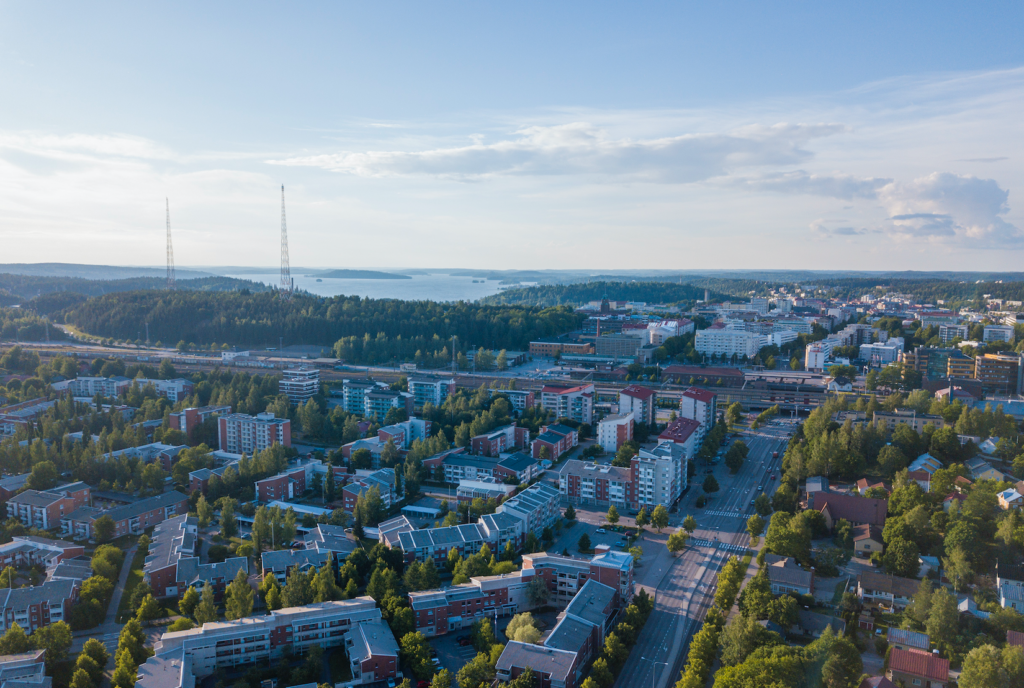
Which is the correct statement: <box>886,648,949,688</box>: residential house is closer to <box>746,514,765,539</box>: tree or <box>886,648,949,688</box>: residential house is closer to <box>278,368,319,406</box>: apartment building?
<box>746,514,765,539</box>: tree

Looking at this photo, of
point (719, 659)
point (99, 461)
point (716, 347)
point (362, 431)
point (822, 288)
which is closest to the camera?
point (719, 659)

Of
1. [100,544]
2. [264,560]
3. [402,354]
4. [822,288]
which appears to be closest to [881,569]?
[264,560]

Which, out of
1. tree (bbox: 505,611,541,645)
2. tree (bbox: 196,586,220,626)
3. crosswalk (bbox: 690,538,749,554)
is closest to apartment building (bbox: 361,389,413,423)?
crosswalk (bbox: 690,538,749,554)

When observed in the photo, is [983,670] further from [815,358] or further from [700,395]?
[815,358]

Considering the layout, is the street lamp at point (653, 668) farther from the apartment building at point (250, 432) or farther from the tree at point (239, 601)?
the apartment building at point (250, 432)

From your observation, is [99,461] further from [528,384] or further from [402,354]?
[402,354]

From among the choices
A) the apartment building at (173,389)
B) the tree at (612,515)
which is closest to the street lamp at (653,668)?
the tree at (612,515)

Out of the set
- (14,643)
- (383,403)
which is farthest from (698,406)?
(14,643)
